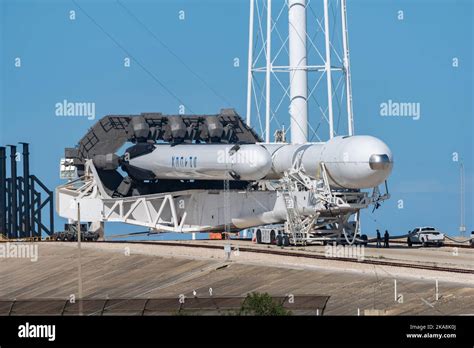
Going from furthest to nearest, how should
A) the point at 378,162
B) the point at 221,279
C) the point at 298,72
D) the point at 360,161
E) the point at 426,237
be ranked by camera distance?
the point at 298,72
the point at 426,237
the point at 360,161
the point at 378,162
the point at 221,279

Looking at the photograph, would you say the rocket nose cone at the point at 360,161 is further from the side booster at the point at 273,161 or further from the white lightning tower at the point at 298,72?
the white lightning tower at the point at 298,72

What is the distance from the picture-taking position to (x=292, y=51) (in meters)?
85.8

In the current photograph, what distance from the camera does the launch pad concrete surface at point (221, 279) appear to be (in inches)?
1855

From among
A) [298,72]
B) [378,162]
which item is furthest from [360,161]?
[298,72]

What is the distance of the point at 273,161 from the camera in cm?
8206

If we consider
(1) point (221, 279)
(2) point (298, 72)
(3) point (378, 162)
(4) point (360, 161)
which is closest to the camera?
(1) point (221, 279)

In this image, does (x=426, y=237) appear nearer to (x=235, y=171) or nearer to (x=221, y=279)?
(x=235, y=171)

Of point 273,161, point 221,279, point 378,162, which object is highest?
point 273,161

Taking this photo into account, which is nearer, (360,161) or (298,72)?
(360,161)

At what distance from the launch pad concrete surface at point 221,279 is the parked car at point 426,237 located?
14.8ft

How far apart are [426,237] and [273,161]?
1006cm

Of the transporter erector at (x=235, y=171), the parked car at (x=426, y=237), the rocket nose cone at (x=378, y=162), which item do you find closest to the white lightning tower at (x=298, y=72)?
the transporter erector at (x=235, y=171)

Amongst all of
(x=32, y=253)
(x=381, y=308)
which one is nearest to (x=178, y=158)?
(x=32, y=253)
